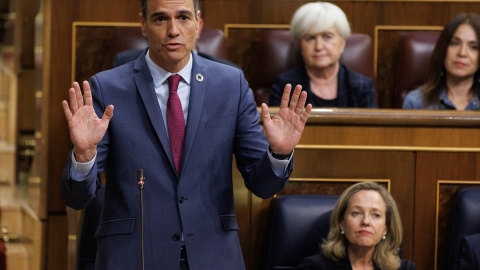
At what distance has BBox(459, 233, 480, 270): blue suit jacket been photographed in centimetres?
112

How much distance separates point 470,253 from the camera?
1.12 m

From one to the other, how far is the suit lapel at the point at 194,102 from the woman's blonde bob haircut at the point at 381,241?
0.40 meters

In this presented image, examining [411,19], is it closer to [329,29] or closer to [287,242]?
[329,29]

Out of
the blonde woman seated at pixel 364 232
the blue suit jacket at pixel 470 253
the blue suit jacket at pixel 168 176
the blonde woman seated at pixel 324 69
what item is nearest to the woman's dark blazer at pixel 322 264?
the blonde woman seated at pixel 364 232

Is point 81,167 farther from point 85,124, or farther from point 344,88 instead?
point 344,88

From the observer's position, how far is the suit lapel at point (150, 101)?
0.76 m

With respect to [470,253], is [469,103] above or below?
above

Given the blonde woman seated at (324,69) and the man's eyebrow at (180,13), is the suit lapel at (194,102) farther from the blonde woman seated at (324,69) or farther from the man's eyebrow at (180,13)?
the blonde woman seated at (324,69)

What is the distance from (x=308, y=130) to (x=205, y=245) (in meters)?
0.44

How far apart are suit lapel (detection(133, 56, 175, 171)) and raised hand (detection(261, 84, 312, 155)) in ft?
0.30

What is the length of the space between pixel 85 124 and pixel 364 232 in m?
0.50

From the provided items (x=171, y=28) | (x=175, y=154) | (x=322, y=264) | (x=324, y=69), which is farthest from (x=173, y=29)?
(x=324, y=69)

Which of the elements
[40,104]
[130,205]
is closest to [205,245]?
[130,205]

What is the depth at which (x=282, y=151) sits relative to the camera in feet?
2.45
